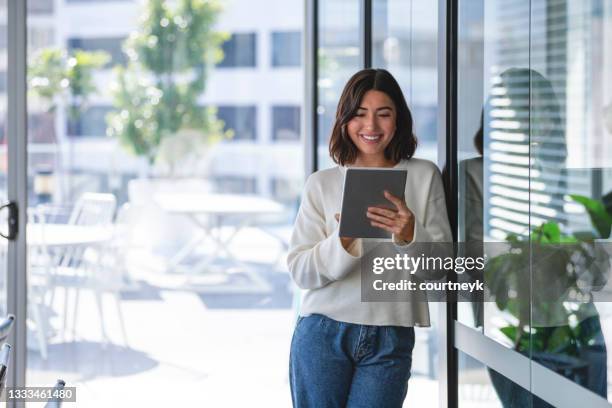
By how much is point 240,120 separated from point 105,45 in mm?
657

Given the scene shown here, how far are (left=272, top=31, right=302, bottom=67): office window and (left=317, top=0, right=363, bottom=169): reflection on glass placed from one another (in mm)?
A: 135

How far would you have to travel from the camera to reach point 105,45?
12.8ft

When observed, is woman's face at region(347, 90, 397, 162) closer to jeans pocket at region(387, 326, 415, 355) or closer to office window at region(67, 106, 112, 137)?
jeans pocket at region(387, 326, 415, 355)

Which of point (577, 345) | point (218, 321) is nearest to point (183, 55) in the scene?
point (218, 321)

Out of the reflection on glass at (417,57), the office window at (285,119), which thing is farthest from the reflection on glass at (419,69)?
the office window at (285,119)

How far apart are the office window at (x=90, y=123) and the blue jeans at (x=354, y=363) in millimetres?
1911

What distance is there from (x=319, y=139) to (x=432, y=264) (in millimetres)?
1725

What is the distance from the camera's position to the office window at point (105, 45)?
3883 millimetres

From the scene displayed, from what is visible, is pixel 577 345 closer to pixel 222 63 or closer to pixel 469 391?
pixel 469 391

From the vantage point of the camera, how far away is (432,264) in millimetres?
2248

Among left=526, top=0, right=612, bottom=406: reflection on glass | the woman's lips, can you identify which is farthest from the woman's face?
left=526, top=0, right=612, bottom=406: reflection on glass

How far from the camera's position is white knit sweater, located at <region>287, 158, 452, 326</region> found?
2.24 meters

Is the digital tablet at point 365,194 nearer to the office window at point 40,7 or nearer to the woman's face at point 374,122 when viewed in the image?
the woman's face at point 374,122

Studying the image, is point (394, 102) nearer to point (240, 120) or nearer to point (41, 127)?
point (240, 120)
